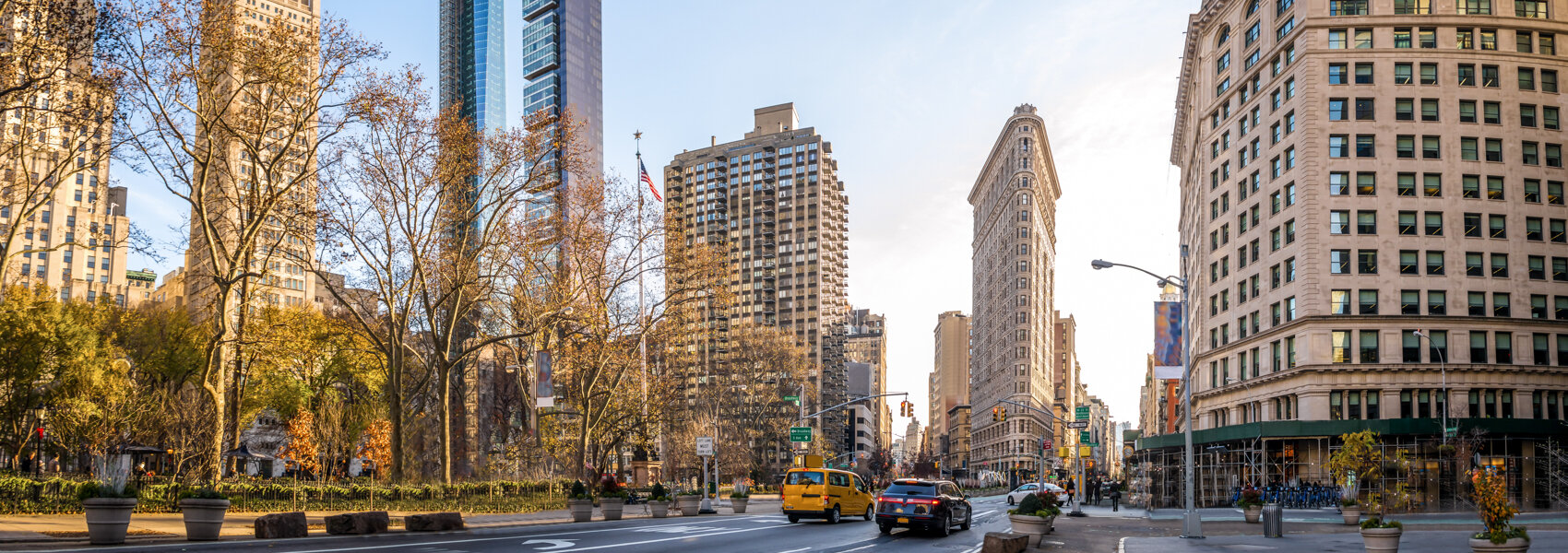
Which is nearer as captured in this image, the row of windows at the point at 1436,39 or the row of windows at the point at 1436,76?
the row of windows at the point at 1436,76

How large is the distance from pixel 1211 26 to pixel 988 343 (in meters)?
111

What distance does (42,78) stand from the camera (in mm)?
29078

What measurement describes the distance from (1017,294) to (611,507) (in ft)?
430

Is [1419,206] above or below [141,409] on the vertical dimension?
above

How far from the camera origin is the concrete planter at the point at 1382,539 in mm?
20969

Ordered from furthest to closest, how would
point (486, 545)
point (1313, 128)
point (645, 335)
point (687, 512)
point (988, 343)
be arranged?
point (988, 343) → point (1313, 128) → point (645, 335) → point (687, 512) → point (486, 545)

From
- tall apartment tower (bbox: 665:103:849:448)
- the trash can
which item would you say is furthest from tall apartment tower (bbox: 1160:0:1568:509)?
tall apartment tower (bbox: 665:103:849:448)

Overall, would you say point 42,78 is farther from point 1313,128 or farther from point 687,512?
point 1313,128

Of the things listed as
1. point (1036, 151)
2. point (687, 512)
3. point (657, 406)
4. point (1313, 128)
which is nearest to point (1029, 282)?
point (1036, 151)

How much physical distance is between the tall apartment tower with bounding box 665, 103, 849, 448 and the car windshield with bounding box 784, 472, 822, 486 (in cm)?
13968

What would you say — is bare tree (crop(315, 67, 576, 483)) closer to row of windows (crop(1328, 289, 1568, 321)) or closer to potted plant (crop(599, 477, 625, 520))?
potted plant (crop(599, 477, 625, 520))

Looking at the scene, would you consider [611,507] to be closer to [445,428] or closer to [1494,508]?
[445,428]

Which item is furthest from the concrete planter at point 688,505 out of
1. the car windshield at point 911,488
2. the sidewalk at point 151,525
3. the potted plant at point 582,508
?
the car windshield at point 911,488

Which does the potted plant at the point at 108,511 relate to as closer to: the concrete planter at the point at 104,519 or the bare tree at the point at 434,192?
the concrete planter at the point at 104,519
